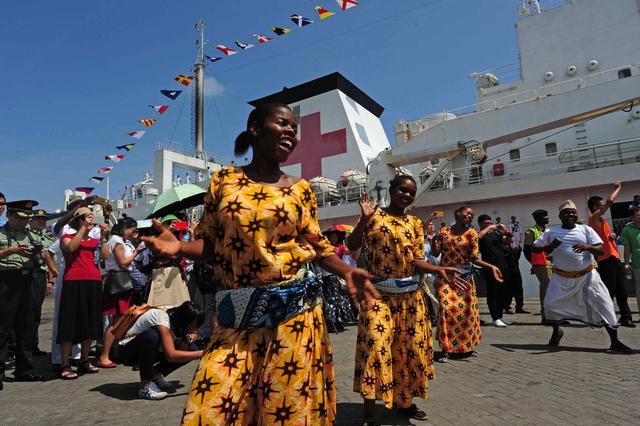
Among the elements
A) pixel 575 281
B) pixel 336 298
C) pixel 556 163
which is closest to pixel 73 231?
pixel 336 298

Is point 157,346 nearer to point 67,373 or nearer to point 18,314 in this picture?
point 67,373

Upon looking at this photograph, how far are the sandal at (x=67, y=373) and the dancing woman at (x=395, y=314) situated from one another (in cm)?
322

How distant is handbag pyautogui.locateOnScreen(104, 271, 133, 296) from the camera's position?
495cm

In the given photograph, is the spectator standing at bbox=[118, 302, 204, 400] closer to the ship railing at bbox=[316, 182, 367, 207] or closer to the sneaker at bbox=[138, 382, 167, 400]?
the sneaker at bbox=[138, 382, 167, 400]

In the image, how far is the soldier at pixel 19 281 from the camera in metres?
4.16

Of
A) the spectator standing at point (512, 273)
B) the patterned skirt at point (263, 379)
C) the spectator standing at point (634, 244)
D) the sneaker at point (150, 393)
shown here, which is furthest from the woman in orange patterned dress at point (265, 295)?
the spectator standing at point (512, 273)

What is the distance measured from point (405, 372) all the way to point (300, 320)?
1.68m

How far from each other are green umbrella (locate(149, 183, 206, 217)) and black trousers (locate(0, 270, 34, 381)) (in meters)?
1.50

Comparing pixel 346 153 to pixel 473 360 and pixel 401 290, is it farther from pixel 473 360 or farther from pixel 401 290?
pixel 401 290

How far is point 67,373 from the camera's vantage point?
441 centimetres

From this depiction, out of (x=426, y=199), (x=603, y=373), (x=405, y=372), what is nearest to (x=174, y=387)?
(x=405, y=372)

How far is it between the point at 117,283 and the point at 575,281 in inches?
217

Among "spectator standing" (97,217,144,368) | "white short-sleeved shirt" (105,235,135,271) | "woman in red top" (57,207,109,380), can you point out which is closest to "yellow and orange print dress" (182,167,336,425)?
"spectator standing" (97,217,144,368)

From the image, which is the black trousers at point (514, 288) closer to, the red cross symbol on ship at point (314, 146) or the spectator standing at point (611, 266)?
the spectator standing at point (611, 266)
